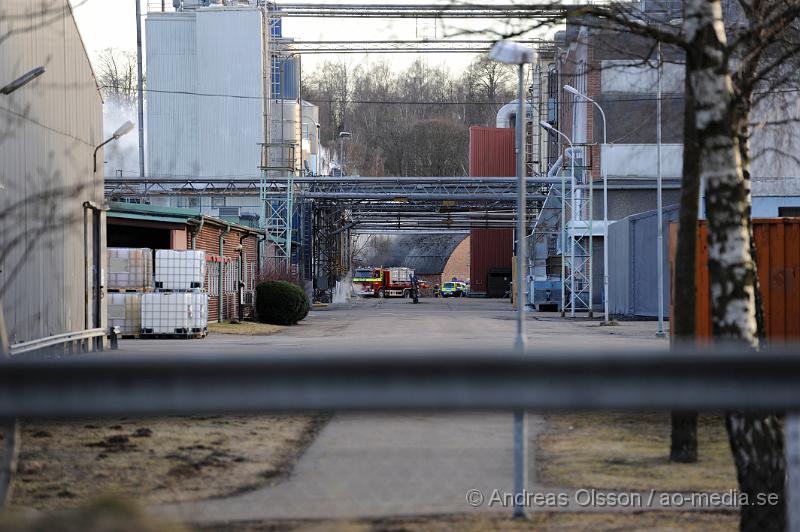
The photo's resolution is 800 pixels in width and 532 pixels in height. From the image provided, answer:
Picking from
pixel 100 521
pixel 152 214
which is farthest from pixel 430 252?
pixel 100 521

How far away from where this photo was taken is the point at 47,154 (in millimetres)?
19797

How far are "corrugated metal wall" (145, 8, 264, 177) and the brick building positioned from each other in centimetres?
1549

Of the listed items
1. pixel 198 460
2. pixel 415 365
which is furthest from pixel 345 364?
pixel 198 460

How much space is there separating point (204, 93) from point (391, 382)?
6055 centimetres

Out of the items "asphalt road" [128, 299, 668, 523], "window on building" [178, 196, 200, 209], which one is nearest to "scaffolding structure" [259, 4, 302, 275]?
"window on building" [178, 196, 200, 209]

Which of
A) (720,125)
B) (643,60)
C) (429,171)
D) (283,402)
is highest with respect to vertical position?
(429,171)

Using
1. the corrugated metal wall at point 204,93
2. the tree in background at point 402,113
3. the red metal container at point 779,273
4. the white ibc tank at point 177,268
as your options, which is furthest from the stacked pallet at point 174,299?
the tree in background at point 402,113

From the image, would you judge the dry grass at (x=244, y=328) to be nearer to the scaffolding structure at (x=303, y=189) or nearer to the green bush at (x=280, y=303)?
the green bush at (x=280, y=303)

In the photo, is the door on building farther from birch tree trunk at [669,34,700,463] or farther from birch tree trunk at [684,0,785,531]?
birch tree trunk at [684,0,785,531]

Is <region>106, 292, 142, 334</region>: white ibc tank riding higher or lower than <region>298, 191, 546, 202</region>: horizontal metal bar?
lower

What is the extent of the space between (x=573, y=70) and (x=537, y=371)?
6.91m

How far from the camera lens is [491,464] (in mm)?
7387

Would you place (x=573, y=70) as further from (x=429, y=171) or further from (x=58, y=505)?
(x=429, y=171)

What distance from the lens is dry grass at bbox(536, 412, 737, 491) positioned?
8.50 metres
